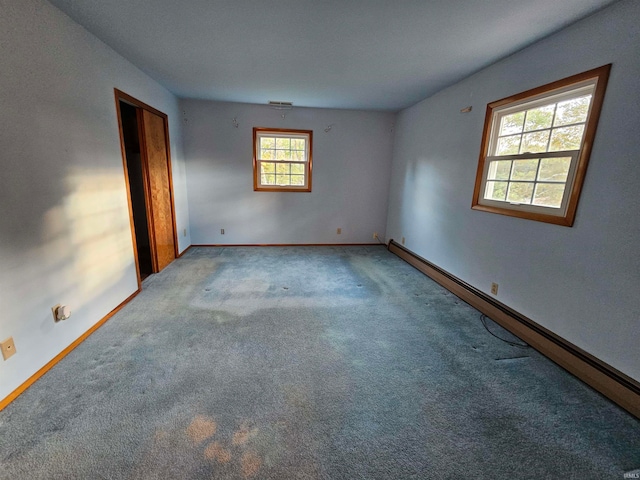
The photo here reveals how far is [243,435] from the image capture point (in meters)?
1.40

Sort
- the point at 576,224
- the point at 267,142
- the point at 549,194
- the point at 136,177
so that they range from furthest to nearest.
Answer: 1. the point at 267,142
2. the point at 136,177
3. the point at 549,194
4. the point at 576,224

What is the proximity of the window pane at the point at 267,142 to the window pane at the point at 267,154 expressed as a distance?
9 cm

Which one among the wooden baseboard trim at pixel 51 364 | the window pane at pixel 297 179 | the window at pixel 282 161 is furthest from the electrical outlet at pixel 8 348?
the window pane at pixel 297 179

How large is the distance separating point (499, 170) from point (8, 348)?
4.07 metres

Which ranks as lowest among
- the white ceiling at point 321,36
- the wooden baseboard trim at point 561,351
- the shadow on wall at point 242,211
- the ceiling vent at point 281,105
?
the wooden baseboard trim at point 561,351

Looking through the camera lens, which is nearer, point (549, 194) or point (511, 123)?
point (549, 194)

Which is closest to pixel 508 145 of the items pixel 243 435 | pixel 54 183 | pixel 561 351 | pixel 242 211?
pixel 561 351

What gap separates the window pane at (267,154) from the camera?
15.7 feet

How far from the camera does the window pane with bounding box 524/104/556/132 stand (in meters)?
2.24

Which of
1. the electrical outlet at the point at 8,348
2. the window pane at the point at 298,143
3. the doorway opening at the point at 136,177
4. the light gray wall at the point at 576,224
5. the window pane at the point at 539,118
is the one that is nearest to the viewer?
the electrical outlet at the point at 8,348

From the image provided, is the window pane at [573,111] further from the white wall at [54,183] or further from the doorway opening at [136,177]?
the doorway opening at [136,177]

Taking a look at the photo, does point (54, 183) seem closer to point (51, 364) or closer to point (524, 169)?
point (51, 364)

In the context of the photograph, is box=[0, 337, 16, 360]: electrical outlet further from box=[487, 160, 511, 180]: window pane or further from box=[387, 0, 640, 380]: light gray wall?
box=[487, 160, 511, 180]: window pane

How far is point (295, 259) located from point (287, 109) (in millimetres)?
2570
